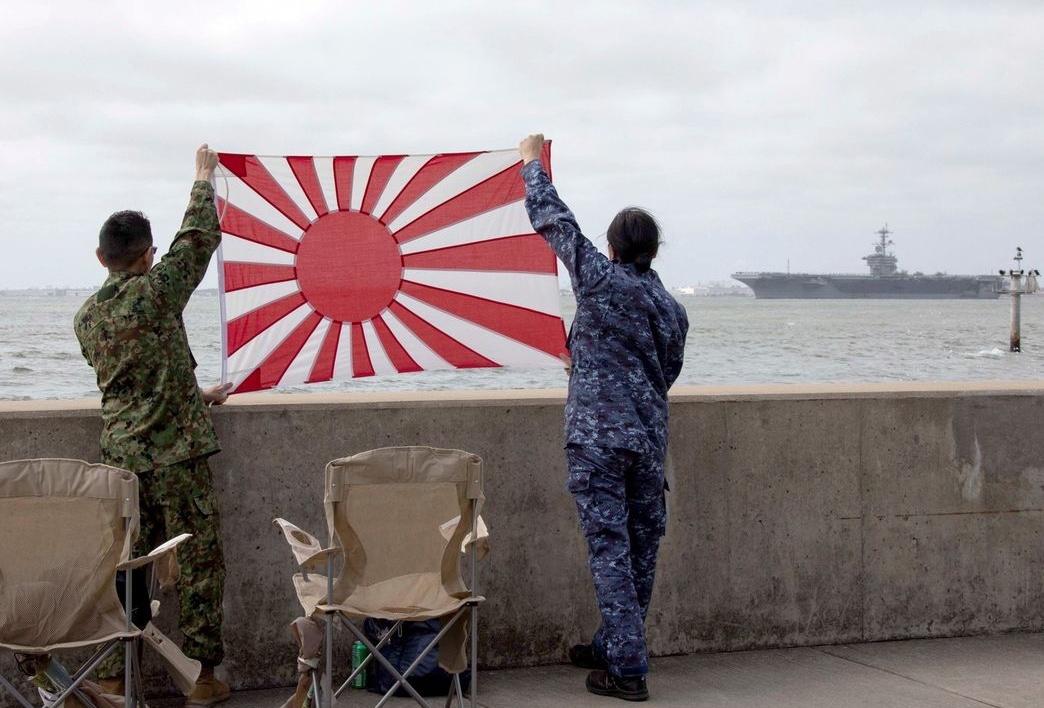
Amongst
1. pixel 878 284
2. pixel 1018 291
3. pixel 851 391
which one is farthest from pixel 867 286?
pixel 851 391

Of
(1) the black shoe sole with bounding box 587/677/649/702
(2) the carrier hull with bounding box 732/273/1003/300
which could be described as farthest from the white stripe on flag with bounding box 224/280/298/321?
(2) the carrier hull with bounding box 732/273/1003/300

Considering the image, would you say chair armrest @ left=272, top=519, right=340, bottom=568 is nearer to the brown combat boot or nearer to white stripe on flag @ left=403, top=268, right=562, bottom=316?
the brown combat boot

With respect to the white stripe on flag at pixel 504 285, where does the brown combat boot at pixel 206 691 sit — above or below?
below

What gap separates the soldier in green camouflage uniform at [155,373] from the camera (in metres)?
4.01

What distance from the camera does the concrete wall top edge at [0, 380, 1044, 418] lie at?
4590 millimetres

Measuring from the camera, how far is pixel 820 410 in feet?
17.2

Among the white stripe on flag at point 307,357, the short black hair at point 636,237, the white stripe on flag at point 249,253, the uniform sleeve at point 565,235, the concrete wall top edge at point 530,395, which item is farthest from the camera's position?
the white stripe on flag at point 307,357

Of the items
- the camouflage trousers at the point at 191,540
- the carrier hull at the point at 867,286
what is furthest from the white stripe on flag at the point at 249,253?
the carrier hull at the point at 867,286

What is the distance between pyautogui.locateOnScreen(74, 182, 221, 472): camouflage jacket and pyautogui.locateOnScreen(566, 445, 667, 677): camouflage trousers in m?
1.37

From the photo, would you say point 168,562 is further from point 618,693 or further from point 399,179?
point 399,179

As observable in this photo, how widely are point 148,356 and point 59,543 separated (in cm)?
79

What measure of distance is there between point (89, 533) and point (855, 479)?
331 centimetres

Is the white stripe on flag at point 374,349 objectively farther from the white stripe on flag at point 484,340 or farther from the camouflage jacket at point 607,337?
the camouflage jacket at point 607,337

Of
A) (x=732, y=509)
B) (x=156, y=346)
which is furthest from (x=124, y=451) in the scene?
(x=732, y=509)
